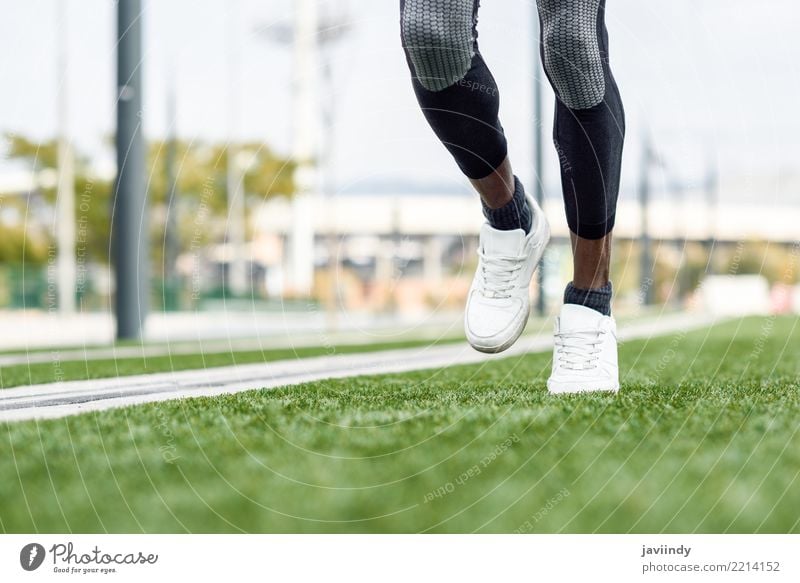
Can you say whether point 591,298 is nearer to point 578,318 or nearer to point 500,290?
point 578,318

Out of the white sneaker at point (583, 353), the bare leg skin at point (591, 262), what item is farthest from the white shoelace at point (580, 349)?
the bare leg skin at point (591, 262)

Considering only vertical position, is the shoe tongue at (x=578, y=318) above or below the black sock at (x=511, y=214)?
below

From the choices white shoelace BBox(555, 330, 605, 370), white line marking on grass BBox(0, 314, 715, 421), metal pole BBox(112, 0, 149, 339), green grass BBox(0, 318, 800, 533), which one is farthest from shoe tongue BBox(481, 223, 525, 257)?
metal pole BBox(112, 0, 149, 339)

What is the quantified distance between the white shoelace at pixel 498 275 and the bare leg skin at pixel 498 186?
130 millimetres

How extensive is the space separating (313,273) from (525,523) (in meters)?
23.4

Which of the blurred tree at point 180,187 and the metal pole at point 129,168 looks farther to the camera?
the blurred tree at point 180,187

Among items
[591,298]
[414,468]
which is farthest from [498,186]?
[414,468]

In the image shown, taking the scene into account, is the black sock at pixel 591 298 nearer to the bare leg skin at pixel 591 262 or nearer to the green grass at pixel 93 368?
the bare leg skin at pixel 591 262

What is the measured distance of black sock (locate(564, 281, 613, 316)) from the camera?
2094 mm

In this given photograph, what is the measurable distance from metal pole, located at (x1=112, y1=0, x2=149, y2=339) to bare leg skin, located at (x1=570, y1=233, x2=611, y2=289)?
17.4 ft

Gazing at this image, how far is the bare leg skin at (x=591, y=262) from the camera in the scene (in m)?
2.06

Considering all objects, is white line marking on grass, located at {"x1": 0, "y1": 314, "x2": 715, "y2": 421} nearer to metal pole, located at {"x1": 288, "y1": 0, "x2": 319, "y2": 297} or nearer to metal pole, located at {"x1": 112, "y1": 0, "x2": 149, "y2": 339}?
metal pole, located at {"x1": 112, "y1": 0, "x2": 149, "y2": 339}

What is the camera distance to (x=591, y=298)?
210 centimetres
